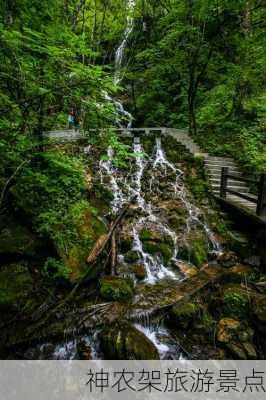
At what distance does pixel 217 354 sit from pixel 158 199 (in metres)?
5.15

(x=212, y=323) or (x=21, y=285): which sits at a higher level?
(x=21, y=285)

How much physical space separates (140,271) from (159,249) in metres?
0.88

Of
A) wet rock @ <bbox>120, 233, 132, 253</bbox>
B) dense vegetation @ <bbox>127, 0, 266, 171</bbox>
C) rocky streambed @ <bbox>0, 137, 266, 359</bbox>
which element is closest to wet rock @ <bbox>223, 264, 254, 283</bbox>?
rocky streambed @ <bbox>0, 137, 266, 359</bbox>

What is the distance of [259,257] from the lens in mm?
6305

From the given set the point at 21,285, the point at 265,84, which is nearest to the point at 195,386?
the point at 21,285

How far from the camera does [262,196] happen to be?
20.9ft

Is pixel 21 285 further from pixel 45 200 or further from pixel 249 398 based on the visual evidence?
pixel 249 398

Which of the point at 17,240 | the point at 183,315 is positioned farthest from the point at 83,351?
the point at 17,240

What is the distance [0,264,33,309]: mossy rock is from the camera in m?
4.34

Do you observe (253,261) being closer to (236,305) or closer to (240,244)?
(240,244)

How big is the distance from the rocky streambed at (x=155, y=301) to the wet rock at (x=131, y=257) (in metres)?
0.03

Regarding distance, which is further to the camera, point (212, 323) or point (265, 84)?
point (265, 84)

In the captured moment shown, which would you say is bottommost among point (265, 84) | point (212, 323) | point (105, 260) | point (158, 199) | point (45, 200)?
point (212, 323)

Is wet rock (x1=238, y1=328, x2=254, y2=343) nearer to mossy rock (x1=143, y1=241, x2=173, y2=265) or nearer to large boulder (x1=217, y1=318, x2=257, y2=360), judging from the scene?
large boulder (x1=217, y1=318, x2=257, y2=360)
